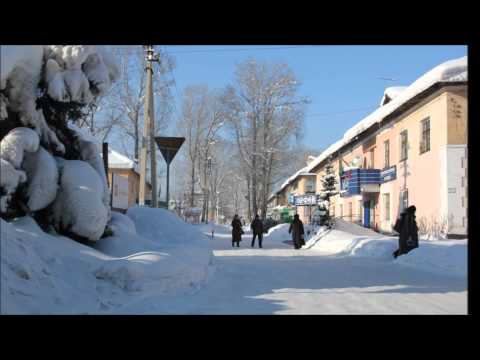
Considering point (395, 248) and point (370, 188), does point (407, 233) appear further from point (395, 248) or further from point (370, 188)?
point (370, 188)

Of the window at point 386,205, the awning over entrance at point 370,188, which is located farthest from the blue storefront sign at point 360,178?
the window at point 386,205

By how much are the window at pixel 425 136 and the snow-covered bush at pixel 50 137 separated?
54.8 ft

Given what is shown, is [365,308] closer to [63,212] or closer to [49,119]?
[63,212]

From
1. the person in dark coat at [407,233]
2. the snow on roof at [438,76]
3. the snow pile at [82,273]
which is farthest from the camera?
the snow on roof at [438,76]

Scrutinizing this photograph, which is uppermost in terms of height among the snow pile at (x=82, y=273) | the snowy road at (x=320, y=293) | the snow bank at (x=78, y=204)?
the snow bank at (x=78, y=204)

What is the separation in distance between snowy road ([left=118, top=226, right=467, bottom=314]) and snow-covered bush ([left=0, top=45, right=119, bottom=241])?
2.30m

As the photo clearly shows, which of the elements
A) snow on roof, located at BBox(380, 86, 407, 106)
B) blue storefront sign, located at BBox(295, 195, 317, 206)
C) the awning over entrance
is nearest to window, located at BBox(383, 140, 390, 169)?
the awning over entrance

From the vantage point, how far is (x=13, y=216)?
8008mm

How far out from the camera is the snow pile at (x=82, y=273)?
6078 mm

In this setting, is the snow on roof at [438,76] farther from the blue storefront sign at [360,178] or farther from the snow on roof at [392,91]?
the blue storefront sign at [360,178]

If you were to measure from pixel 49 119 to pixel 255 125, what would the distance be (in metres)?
31.7

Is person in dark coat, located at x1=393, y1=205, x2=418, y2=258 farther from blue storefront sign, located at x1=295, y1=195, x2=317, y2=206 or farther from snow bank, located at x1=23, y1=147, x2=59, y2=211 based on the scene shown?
blue storefront sign, located at x1=295, y1=195, x2=317, y2=206

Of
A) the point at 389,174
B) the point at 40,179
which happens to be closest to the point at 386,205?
the point at 389,174
